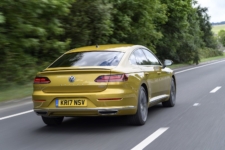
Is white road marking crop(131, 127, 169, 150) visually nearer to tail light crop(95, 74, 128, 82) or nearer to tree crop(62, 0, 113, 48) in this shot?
tail light crop(95, 74, 128, 82)

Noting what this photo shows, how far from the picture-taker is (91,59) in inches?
304

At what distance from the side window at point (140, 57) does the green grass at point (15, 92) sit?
5.15m

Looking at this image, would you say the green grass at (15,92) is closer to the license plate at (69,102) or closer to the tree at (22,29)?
the tree at (22,29)

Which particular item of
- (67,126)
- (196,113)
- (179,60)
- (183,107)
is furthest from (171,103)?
(179,60)

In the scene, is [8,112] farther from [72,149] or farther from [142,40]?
[142,40]

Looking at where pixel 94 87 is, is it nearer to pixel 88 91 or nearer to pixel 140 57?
pixel 88 91

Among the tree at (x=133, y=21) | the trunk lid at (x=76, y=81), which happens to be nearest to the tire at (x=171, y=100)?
the trunk lid at (x=76, y=81)

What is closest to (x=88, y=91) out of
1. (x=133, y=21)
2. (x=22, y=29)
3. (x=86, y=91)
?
(x=86, y=91)

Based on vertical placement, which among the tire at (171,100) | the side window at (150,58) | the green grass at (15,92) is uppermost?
the side window at (150,58)

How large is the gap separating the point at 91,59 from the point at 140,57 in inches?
47.5

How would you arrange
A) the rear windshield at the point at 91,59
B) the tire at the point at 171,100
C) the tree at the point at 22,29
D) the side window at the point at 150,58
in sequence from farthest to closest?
the tree at the point at 22,29
the tire at the point at 171,100
the side window at the point at 150,58
the rear windshield at the point at 91,59

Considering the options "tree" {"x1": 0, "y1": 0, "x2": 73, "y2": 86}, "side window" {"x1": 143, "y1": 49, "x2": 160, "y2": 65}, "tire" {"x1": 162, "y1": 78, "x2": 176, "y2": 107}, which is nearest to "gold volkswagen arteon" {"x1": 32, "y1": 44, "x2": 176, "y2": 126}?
"side window" {"x1": 143, "y1": 49, "x2": 160, "y2": 65}

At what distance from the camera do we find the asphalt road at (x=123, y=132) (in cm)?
631

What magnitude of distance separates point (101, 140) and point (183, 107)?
13.4 feet
